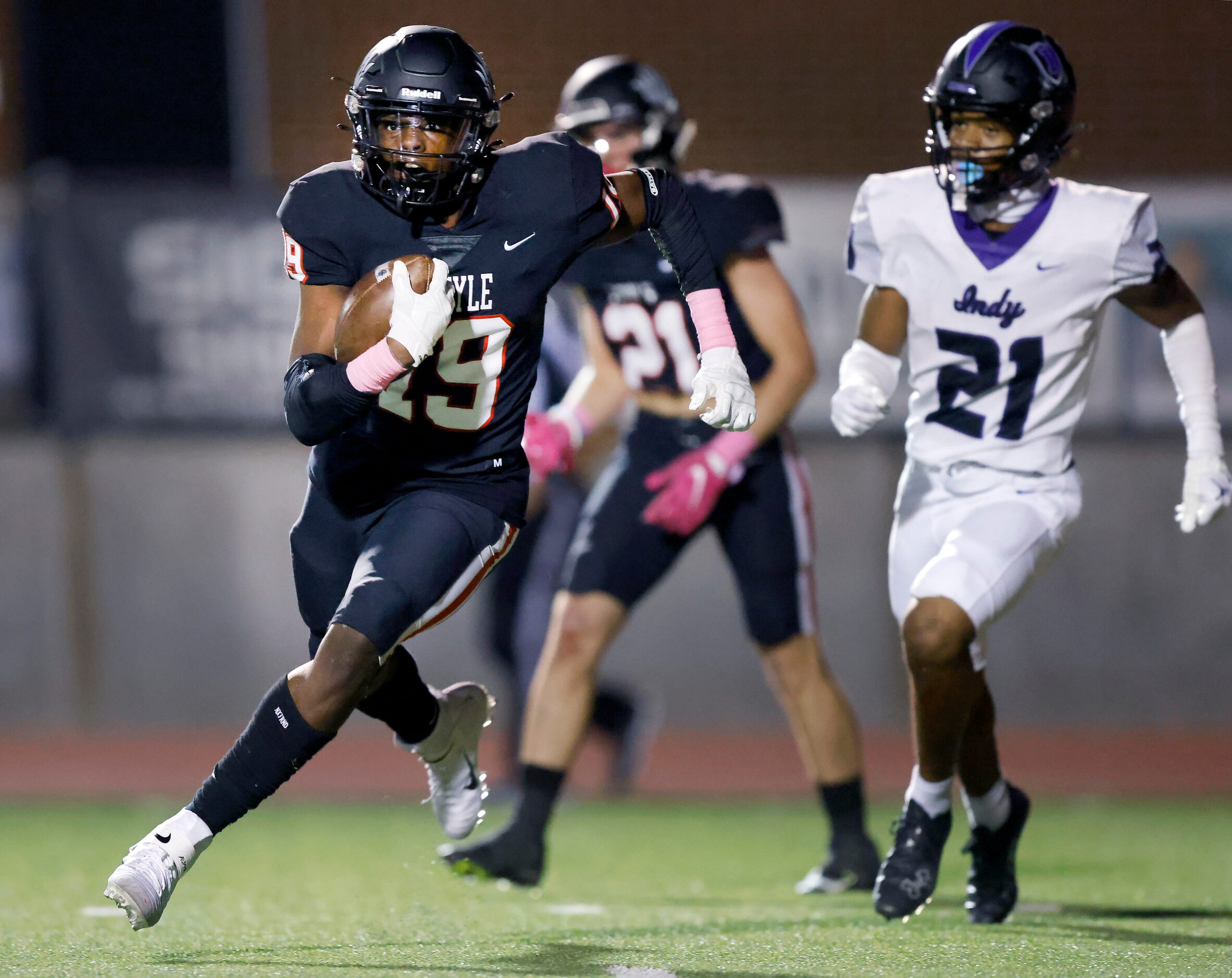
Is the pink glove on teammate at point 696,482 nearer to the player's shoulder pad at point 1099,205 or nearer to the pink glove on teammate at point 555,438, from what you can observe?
the pink glove on teammate at point 555,438

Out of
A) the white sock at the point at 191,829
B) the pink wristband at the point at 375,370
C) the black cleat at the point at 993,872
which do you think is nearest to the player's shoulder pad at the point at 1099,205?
the black cleat at the point at 993,872

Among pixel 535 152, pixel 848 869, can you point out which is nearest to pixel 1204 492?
pixel 848 869

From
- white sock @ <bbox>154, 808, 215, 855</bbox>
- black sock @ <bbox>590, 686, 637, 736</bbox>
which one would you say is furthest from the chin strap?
black sock @ <bbox>590, 686, 637, 736</bbox>

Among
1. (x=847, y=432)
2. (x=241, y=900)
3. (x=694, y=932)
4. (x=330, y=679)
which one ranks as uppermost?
(x=847, y=432)

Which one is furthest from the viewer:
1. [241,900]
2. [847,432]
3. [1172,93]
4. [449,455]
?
[1172,93]

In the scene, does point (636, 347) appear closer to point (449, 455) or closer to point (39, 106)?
point (449, 455)

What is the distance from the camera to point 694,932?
368cm

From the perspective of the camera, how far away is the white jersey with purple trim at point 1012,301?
3740 millimetres

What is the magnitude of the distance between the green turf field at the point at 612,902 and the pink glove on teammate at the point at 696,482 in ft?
3.11

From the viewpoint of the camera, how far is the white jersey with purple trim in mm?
3740

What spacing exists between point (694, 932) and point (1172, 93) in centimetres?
628

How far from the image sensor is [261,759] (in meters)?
3.19

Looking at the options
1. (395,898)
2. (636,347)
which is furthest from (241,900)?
(636,347)

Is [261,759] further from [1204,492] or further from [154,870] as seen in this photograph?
[1204,492]
